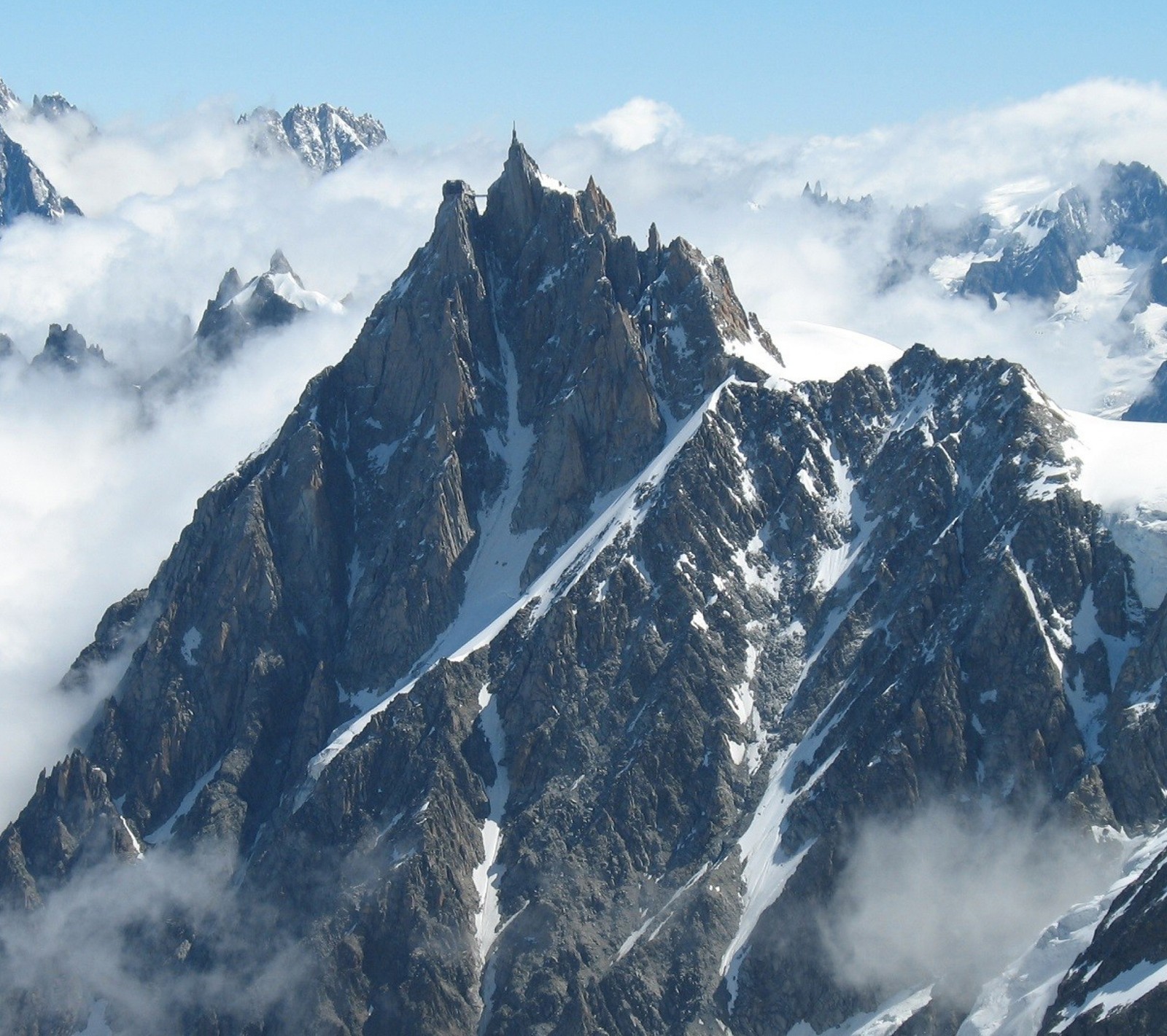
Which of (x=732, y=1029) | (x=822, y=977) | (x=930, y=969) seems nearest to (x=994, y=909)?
(x=930, y=969)

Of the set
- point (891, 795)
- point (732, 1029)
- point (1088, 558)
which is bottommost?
point (732, 1029)

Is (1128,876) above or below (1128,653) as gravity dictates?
below

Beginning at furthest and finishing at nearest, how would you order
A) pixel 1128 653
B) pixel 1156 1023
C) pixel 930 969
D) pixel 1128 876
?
pixel 1128 653 < pixel 930 969 < pixel 1128 876 < pixel 1156 1023

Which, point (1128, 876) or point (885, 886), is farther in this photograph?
point (885, 886)

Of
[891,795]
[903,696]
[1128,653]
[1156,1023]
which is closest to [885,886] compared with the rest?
[891,795]

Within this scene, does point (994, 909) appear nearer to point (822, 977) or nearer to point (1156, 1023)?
point (822, 977)

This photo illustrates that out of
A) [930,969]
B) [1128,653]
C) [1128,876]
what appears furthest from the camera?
[1128,653]

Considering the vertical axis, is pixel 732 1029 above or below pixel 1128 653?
below

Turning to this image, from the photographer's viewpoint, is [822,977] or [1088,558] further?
[1088,558]

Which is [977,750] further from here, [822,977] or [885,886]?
[822,977]
